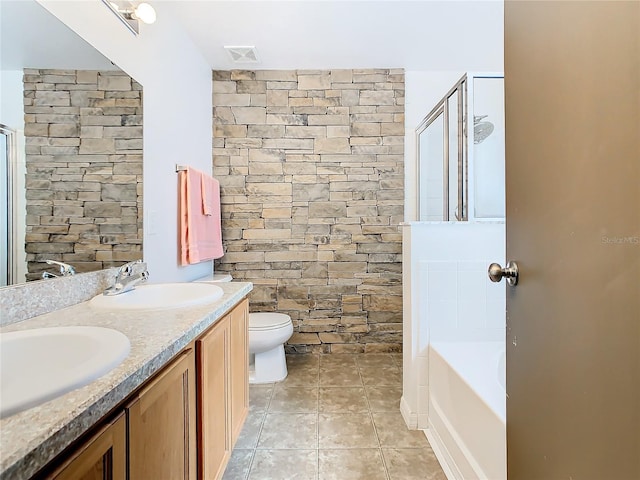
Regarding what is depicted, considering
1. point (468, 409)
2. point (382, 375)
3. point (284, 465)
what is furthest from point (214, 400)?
point (382, 375)

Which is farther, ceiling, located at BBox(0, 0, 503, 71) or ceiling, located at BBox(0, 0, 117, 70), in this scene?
ceiling, located at BBox(0, 0, 503, 71)

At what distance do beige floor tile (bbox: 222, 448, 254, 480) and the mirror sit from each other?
106 cm

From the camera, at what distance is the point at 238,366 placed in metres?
1.40

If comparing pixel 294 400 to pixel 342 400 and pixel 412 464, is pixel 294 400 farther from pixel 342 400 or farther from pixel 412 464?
pixel 412 464

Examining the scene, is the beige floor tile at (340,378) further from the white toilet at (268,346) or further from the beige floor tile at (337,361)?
the white toilet at (268,346)

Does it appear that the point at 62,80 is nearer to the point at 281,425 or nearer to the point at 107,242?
the point at 107,242

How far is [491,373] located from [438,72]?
2512 mm

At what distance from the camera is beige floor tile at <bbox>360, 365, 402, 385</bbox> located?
226 centimetres

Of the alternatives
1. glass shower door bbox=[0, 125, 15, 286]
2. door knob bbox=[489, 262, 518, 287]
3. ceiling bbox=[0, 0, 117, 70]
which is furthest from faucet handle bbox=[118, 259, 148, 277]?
door knob bbox=[489, 262, 518, 287]

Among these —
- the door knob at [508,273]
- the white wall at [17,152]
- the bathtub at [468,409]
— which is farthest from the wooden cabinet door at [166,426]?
the bathtub at [468,409]

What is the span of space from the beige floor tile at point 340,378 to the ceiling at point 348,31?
96.7 inches

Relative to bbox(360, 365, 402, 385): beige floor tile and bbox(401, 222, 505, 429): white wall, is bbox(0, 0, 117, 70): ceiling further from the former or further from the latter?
bbox(360, 365, 402, 385): beige floor tile

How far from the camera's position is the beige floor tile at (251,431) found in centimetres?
161

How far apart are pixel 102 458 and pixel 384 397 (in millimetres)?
1815
